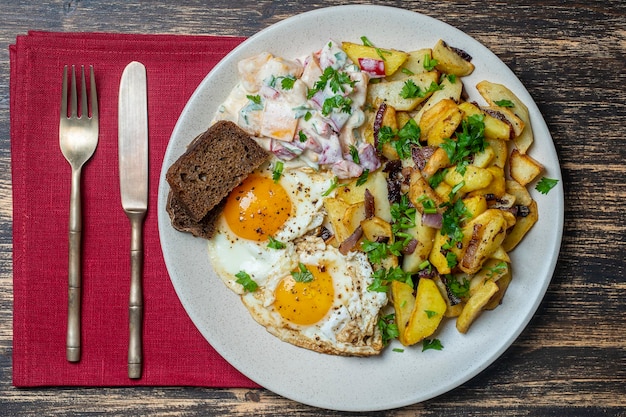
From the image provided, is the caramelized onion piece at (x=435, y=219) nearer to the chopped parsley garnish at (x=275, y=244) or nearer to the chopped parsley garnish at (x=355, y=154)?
the chopped parsley garnish at (x=355, y=154)

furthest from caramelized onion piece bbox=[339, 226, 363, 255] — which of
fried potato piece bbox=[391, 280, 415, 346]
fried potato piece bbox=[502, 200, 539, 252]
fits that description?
fried potato piece bbox=[502, 200, 539, 252]

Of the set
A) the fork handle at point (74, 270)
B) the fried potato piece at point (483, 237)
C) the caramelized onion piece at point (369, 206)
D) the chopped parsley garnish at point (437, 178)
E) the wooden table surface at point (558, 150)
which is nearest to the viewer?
the fried potato piece at point (483, 237)

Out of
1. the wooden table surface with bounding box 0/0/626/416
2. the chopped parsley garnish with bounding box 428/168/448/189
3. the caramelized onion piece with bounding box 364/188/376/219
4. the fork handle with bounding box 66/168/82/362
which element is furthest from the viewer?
the wooden table surface with bounding box 0/0/626/416

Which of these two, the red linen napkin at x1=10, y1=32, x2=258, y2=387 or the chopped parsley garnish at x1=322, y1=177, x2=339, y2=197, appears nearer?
the chopped parsley garnish at x1=322, y1=177, x2=339, y2=197

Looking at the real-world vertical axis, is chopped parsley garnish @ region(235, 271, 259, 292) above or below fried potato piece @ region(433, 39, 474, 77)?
below

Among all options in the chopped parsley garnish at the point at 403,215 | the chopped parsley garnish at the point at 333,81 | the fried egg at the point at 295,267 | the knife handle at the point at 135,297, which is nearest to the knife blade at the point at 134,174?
the knife handle at the point at 135,297

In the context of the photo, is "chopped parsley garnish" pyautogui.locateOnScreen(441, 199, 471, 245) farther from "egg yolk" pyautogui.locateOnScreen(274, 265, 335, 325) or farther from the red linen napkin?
the red linen napkin

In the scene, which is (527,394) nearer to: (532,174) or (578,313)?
(578,313)
